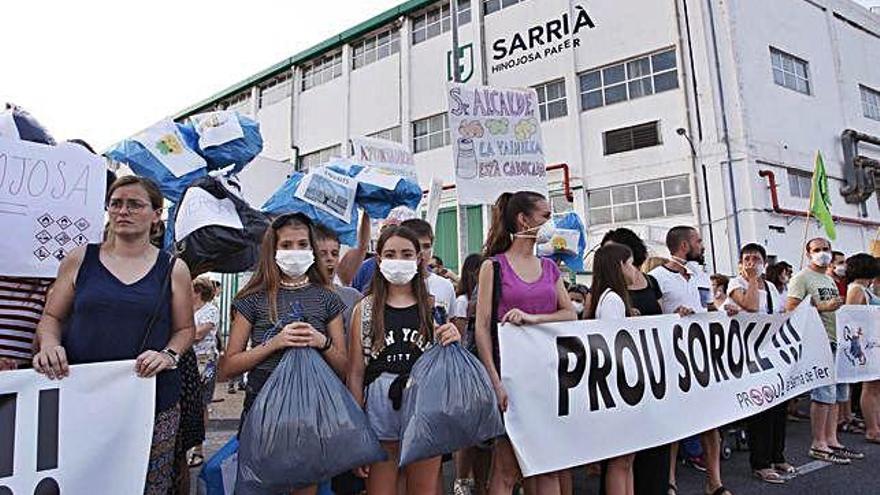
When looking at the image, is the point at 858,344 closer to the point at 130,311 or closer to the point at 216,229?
the point at 216,229

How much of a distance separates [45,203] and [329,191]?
166 cm

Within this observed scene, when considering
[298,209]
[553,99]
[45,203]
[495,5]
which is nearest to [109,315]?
[45,203]

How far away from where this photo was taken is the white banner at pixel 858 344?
5.05 meters

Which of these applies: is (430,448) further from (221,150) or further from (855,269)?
(855,269)

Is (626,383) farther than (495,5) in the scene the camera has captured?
No

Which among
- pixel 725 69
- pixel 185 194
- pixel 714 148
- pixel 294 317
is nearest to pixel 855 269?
pixel 294 317

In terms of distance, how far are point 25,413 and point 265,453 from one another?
0.88 meters

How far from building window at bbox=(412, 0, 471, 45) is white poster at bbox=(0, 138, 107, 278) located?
1894 centimetres

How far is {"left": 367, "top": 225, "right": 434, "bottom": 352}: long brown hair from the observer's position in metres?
2.59

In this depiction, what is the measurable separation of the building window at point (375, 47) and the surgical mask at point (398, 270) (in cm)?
2110

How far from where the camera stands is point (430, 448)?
2326 millimetres

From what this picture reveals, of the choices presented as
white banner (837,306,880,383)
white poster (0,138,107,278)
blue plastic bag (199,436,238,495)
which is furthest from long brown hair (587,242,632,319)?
white banner (837,306,880,383)

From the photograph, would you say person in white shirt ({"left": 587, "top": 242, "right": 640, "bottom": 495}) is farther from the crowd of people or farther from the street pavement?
the street pavement

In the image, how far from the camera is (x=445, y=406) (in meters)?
2.34
